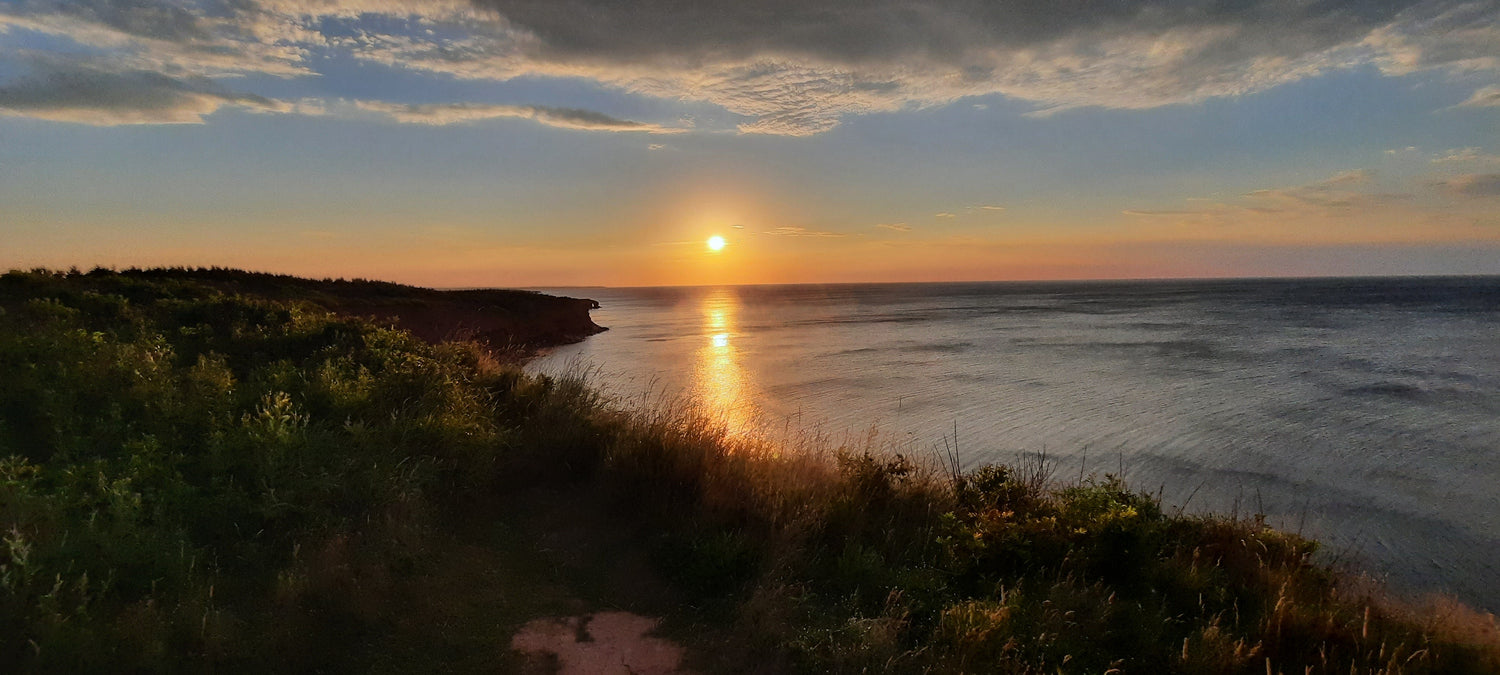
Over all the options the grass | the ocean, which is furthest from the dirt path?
the ocean

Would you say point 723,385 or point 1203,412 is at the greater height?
point 723,385

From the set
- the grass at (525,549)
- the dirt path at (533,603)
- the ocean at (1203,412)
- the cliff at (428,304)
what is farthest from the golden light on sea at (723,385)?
the cliff at (428,304)

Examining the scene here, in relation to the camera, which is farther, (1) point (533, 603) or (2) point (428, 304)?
(2) point (428, 304)

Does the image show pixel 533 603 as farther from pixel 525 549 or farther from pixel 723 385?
pixel 723 385

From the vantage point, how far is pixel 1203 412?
64.5ft

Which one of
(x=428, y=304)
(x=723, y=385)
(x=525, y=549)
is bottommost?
(x=723, y=385)

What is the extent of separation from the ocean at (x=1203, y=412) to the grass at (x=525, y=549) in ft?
12.1

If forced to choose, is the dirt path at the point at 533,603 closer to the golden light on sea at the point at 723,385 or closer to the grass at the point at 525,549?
the grass at the point at 525,549

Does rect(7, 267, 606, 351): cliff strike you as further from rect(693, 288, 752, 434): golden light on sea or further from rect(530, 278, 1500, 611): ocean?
rect(693, 288, 752, 434): golden light on sea

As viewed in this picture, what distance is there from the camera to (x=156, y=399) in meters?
6.74

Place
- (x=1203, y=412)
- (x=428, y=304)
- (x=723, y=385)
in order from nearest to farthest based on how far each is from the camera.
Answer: (x=1203, y=412)
(x=723, y=385)
(x=428, y=304)

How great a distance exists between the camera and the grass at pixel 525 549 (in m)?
4.68

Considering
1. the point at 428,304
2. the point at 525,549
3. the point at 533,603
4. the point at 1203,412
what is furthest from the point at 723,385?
the point at 533,603

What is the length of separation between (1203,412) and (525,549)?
2029cm
